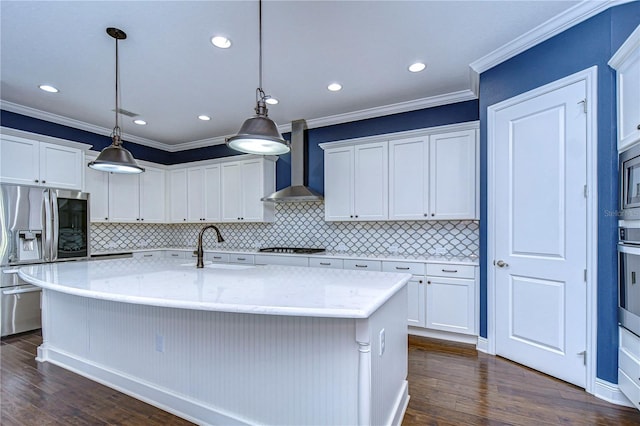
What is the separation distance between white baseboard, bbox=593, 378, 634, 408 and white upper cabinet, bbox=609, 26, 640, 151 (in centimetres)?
163

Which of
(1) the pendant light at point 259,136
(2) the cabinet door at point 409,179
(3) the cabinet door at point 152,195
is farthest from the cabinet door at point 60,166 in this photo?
(2) the cabinet door at point 409,179

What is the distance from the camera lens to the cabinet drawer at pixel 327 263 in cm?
391

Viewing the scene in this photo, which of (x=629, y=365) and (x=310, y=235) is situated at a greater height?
(x=310, y=235)

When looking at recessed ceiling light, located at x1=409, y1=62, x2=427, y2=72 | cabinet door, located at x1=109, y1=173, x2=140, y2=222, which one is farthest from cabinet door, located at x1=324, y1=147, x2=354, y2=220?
cabinet door, located at x1=109, y1=173, x2=140, y2=222

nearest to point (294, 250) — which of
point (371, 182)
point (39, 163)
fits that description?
point (371, 182)

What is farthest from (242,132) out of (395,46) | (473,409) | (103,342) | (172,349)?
(473,409)

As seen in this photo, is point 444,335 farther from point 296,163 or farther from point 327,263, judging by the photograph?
point 296,163

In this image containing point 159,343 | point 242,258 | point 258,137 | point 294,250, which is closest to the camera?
point 258,137

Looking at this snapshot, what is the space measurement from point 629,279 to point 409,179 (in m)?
2.13

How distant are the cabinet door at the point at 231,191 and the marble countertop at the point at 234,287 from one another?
2361mm

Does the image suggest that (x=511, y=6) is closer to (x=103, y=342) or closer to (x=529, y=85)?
(x=529, y=85)

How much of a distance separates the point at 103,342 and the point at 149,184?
144 inches

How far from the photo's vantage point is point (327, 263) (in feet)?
13.1

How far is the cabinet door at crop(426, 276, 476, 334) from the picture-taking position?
3.21 metres
